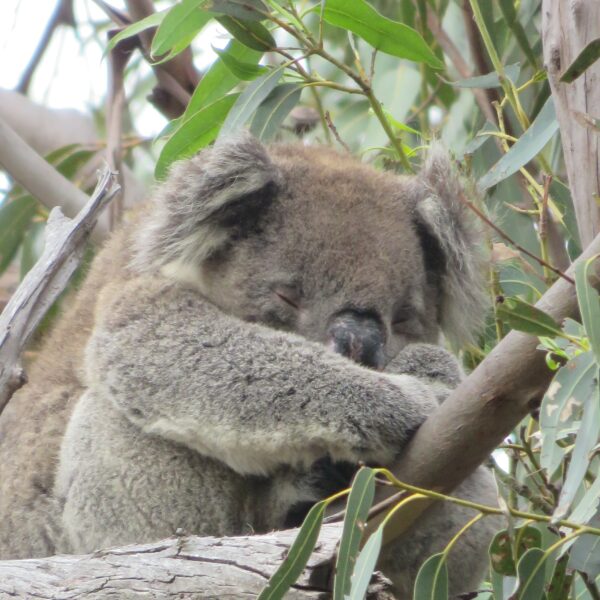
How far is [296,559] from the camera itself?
69.1 inches

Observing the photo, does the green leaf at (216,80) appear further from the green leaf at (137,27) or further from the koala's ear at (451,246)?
the koala's ear at (451,246)

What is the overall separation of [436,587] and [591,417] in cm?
44

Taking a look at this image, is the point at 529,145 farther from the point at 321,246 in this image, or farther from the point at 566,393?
the point at 566,393

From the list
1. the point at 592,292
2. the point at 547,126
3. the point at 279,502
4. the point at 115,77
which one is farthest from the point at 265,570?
the point at 115,77

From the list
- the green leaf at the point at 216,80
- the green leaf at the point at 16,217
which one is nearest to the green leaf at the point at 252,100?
the green leaf at the point at 216,80

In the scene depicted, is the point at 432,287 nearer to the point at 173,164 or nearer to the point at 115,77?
the point at 173,164

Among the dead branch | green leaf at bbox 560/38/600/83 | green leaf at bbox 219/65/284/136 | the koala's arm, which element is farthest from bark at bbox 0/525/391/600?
green leaf at bbox 219/65/284/136

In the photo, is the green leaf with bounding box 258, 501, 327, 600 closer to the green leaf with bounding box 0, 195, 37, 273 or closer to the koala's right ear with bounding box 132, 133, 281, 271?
the koala's right ear with bounding box 132, 133, 281, 271

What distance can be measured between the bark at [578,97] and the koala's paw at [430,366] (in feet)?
1.55

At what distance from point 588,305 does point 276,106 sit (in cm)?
151

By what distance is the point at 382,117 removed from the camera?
9.04 feet

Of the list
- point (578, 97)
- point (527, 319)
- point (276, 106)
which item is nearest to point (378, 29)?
point (276, 106)

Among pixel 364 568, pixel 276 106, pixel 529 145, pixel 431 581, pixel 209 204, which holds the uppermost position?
pixel 276 106

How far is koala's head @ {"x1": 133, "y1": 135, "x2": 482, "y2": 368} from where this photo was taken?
2574mm
